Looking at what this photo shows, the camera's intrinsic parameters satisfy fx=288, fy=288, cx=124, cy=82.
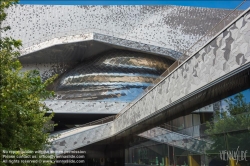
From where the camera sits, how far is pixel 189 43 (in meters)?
33.8

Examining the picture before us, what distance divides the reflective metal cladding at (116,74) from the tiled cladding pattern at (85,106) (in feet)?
9.20

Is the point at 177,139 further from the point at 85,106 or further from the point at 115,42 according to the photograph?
the point at 115,42

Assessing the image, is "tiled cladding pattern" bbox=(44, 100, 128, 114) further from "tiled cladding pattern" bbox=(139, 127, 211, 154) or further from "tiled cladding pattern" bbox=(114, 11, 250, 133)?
"tiled cladding pattern" bbox=(114, 11, 250, 133)

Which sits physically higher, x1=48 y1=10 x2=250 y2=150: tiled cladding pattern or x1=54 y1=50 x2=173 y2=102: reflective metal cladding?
x1=54 y1=50 x2=173 y2=102: reflective metal cladding

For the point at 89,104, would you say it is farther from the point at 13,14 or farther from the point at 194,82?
the point at 13,14

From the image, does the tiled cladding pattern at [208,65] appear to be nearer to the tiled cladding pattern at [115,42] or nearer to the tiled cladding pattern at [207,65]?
the tiled cladding pattern at [207,65]

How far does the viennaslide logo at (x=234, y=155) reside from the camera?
852cm

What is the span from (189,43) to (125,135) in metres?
16.8

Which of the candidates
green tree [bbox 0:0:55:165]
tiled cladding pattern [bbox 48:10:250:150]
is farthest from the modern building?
green tree [bbox 0:0:55:165]

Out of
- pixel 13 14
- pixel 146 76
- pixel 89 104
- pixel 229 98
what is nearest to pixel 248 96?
pixel 229 98

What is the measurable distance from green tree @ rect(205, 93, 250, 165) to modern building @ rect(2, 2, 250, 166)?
0.03 metres

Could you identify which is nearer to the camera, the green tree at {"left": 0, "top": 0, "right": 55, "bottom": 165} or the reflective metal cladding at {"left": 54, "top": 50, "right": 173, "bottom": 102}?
the green tree at {"left": 0, "top": 0, "right": 55, "bottom": 165}

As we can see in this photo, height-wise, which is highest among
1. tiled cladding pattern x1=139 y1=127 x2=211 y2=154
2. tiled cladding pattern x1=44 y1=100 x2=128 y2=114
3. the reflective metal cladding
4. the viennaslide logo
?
the reflective metal cladding

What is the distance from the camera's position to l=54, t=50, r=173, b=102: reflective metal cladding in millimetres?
30078
